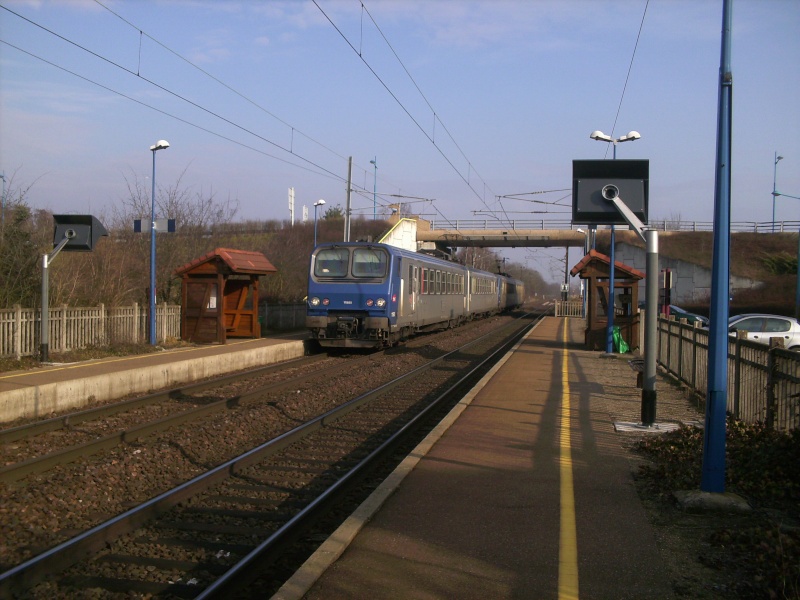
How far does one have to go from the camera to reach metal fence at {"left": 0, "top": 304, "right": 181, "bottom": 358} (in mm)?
15875

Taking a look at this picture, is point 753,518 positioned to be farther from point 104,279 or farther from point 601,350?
point 104,279

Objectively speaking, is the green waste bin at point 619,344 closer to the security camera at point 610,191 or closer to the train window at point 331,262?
the train window at point 331,262

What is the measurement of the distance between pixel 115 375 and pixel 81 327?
17.9 ft

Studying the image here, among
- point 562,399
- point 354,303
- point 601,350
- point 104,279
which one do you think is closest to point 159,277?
point 104,279

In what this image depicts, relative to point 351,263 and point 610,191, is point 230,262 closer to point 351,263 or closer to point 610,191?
point 351,263

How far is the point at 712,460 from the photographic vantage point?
6.34 meters

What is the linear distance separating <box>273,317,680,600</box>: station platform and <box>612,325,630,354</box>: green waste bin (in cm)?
1167

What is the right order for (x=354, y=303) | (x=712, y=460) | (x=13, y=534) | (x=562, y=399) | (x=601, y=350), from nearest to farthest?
(x=13, y=534) < (x=712, y=460) < (x=562, y=399) < (x=354, y=303) < (x=601, y=350)

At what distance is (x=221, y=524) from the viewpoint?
627cm

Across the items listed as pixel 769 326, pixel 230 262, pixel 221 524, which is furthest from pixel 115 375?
pixel 769 326

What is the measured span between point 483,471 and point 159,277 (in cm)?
2063

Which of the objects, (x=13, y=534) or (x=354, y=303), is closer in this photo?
(x=13, y=534)

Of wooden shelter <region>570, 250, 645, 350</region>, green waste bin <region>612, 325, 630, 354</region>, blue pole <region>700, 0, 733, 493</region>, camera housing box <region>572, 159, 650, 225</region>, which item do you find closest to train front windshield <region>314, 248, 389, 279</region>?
wooden shelter <region>570, 250, 645, 350</region>

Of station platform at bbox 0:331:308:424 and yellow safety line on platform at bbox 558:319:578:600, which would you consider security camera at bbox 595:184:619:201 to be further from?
station platform at bbox 0:331:308:424
